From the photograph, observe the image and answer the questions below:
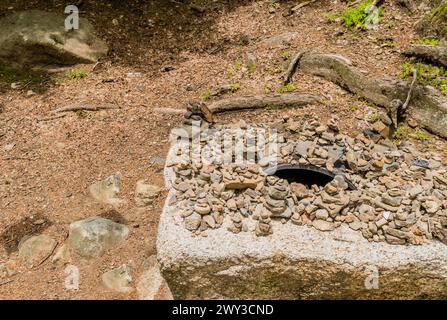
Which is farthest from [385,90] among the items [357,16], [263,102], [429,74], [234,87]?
[234,87]

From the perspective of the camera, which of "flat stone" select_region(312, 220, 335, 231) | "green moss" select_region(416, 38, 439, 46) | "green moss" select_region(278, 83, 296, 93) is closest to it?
"flat stone" select_region(312, 220, 335, 231)

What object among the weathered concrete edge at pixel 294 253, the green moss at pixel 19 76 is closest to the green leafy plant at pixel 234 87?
the weathered concrete edge at pixel 294 253

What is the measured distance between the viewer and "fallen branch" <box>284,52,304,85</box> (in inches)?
244

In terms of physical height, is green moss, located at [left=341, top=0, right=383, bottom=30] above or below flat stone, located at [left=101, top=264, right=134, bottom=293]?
above

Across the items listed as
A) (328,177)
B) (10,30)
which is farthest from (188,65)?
(328,177)

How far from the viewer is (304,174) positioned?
450 cm

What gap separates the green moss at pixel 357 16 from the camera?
22.1 ft

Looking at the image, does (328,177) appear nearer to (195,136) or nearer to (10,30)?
(195,136)

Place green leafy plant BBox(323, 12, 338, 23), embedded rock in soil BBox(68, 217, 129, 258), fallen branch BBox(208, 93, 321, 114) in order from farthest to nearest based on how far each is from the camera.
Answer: green leafy plant BBox(323, 12, 338, 23) → fallen branch BBox(208, 93, 321, 114) → embedded rock in soil BBox(68, 217, 129, 258)

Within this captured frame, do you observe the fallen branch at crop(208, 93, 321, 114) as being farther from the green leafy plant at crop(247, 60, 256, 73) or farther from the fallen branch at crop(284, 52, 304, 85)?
the green leafy plant at crop(247, 60, 256, 73)

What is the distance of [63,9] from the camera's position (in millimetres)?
7934

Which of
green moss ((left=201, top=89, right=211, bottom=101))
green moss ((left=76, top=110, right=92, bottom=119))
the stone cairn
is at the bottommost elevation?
the stone cairn

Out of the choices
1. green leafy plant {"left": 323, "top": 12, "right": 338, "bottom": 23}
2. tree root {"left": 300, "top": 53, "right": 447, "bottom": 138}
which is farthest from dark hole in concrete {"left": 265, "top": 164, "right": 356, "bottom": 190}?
green leafy plant {"left": 323, "top": 12, "right": 338, "bottom": 23}

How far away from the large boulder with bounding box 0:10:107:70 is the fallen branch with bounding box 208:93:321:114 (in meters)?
3.17
